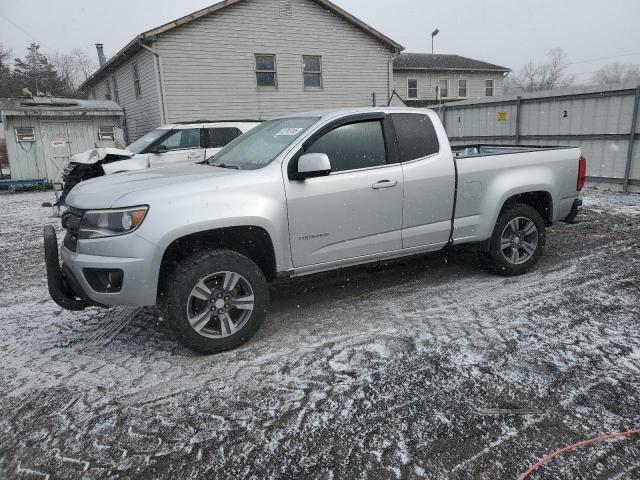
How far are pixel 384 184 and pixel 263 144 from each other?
115 cm

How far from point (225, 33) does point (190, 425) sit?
16.6 metres

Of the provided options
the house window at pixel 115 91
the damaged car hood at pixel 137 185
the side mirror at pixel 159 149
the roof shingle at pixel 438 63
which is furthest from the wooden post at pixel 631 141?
the roof shingle at pixel 438 63

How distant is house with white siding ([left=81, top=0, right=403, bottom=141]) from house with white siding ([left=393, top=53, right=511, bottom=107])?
37.2 feet

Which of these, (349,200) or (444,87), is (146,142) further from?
(444,87)

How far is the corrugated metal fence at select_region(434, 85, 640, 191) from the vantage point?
997 cm

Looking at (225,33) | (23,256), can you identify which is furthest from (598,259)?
(225,33)

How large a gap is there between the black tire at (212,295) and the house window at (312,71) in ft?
52.3

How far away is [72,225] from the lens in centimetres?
343

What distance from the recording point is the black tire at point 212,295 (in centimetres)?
329

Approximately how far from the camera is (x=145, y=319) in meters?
4.27

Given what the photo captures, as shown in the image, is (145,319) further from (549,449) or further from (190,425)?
(549,449)

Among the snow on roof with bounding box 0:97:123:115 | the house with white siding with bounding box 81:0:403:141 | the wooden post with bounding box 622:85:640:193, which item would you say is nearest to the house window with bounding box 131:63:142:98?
the house with white siding with bounding box 81:0:403:141

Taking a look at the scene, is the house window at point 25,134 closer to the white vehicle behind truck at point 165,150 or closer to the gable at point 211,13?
the gable at point 211,13

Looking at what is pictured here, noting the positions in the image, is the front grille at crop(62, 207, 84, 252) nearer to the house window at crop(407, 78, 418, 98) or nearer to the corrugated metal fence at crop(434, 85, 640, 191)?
the corrugated metal fence at crop(434, 85, 640, 191)
